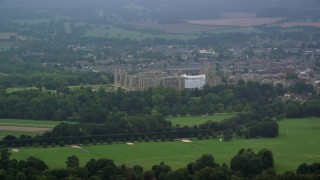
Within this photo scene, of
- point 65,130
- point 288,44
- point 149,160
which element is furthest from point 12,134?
point 288,44

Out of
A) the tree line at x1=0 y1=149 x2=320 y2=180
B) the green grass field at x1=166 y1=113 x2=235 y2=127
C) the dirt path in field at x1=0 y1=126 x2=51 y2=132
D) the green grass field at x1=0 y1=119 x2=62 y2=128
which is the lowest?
the tree line at x1=0 y1=149 x2=320 y2=180

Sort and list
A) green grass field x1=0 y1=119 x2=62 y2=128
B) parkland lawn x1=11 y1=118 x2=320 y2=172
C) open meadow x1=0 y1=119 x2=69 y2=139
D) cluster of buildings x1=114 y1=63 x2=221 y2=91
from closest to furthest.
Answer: parkland lawn x1=11 y1=118 x2=320 y2=172, open meadow x1=0 y1=119 x2=69 y2=139, green grass field x1=0 y1=119 x2=62 y2=128, cluster of buildings x1=114 y1=63 x2=221 y2=91

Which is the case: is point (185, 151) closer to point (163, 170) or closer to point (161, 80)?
point (163, 170)

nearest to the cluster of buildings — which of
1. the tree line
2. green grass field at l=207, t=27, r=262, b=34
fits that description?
the tree line

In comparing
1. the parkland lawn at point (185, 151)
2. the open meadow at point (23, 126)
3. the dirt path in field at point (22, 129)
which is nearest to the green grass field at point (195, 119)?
the parkland lawn at point (185, 151)

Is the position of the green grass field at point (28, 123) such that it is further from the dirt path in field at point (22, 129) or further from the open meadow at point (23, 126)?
the dirt path in field at point (22, 129)

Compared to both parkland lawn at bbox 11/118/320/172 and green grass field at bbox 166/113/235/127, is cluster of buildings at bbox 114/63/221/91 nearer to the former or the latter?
green grass field at bbox 166/113/235/127
